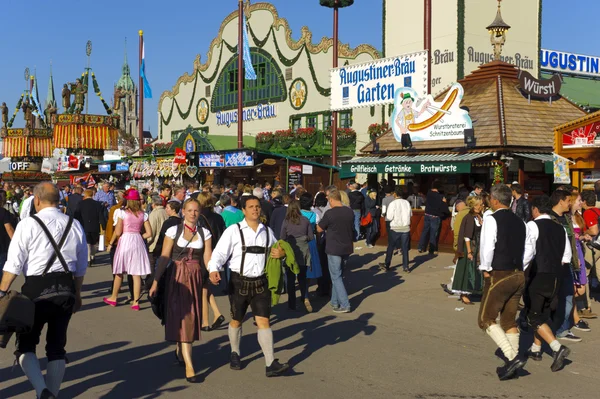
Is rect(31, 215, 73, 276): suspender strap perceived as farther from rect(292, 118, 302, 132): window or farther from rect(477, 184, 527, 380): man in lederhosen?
rect(292, 118, 302, 132): window

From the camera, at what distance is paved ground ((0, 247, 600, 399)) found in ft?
20.7

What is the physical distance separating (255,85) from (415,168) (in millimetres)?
21684

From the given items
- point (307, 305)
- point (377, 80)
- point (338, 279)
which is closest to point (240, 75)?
point (377, 80)

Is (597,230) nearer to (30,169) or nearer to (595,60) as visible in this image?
(595,60)

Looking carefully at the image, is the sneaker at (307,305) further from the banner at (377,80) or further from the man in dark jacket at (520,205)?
the banner at (377,80)

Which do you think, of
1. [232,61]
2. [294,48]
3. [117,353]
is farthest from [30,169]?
[117,353]

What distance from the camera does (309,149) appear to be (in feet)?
102

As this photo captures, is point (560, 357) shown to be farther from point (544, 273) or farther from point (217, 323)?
point (217, 323)

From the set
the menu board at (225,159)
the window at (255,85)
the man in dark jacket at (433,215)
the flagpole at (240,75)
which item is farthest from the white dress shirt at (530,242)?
the window at (255,85)

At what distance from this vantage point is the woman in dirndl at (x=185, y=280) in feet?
21.6

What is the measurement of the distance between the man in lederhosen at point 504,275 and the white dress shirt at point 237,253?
86.0 inches

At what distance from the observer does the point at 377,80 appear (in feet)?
72.4

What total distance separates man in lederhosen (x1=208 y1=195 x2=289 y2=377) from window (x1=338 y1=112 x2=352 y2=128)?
82.7ft

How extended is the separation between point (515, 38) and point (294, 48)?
11414 millimetres
